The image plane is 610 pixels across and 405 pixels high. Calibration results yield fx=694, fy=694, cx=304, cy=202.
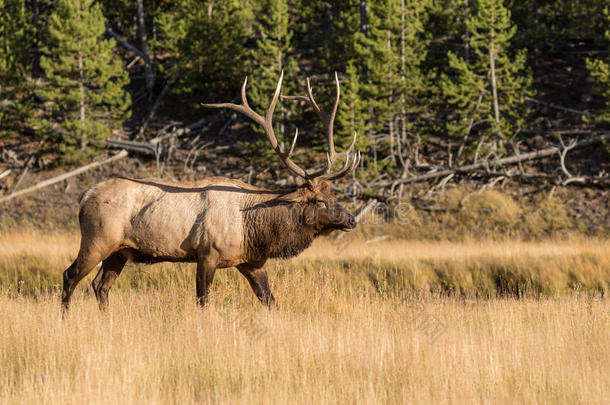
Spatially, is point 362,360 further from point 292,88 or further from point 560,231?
point 292,88

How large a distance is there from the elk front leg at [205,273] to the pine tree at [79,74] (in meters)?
15.4

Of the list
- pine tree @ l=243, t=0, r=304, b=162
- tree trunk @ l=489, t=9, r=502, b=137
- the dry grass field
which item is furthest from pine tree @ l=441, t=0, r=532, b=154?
the dry grass field

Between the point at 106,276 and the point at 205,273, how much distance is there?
4.80ft

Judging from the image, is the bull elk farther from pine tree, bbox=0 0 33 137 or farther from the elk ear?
pine tree, bbox=0 0 33 137

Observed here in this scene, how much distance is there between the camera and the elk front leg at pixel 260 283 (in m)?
8.47

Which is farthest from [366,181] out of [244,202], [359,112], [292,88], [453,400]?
[453,400]

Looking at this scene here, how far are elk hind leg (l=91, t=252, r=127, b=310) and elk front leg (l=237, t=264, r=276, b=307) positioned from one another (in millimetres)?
1558

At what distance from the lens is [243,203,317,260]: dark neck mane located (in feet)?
27.9

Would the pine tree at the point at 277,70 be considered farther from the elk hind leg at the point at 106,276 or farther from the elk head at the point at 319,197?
the elk hind leg at the point at 106,276

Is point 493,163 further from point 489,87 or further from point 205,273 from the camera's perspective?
point 205,273

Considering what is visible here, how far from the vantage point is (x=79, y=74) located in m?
23.3

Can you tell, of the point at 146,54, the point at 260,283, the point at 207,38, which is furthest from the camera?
the point at 146,54

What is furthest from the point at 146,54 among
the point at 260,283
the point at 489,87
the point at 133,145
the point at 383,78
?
the point at 260,283

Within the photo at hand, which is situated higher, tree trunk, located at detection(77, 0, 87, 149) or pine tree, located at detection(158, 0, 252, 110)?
pine tree, located at detection(158, 0, 252, 110)
